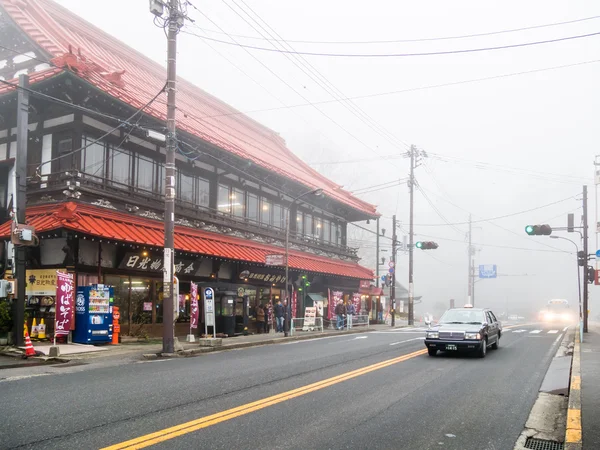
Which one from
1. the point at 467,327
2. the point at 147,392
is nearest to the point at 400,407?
the point at 147,392

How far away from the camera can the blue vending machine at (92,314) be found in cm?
1827

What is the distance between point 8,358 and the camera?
14703mm

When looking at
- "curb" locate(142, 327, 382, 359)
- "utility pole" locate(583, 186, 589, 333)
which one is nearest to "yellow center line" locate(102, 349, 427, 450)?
"curb" locate(142, 327, 382, 359)

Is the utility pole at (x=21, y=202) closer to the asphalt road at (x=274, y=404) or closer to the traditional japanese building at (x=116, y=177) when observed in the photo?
the traditional japanese building at (x=116, y=177)

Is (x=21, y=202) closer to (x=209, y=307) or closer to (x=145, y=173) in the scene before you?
(x=145, y=173)

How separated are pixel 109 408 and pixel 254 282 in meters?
22.2

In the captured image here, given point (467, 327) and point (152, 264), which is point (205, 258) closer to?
point (152, 264)

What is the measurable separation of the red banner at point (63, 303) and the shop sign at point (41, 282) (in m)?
1.71

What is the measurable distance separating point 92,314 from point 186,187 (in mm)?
9203

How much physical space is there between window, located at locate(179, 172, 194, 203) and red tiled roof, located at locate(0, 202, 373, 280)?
1658 millimetres

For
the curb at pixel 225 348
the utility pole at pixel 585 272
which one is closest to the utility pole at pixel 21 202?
the curb at pixel 225 348

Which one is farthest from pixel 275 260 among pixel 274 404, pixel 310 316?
pixel 274 404

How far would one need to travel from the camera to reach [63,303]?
17.5 meters

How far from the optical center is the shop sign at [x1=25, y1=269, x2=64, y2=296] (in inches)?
757
